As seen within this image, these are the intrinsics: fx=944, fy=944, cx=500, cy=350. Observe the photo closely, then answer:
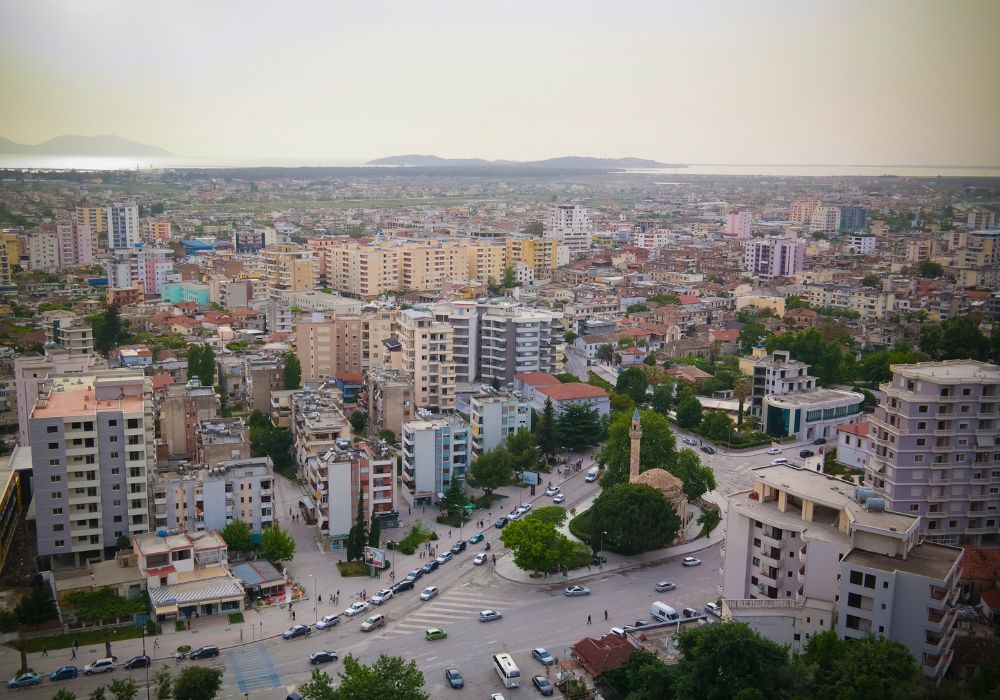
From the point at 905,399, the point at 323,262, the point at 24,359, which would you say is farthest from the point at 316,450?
the point at 323,262

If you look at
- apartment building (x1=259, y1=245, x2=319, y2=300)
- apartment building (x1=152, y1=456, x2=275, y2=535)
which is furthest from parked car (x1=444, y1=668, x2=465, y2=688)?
apartment building (x1=259, y1=245, x2=319, y2=300)

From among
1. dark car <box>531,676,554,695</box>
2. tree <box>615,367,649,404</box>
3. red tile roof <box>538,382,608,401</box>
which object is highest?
red tile roof <box>538,382,608,401</box>

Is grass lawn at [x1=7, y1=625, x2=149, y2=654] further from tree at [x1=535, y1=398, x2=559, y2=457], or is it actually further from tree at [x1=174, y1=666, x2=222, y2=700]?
tree at [x1=535, y1=398, x2=559, y2=457]

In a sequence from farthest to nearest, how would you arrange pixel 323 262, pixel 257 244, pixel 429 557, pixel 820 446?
pixel 257 244 → pixel 323 262 → pixel 820 446 → pixel 429 557

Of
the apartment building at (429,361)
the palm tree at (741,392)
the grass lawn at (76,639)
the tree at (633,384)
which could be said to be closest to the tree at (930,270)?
the palm tree at (741,392)

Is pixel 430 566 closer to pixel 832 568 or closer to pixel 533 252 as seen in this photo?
pixel 832 568

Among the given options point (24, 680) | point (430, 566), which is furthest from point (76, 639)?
point (430, 566)

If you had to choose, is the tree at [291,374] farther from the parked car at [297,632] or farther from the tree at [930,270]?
the tree at [930,270]

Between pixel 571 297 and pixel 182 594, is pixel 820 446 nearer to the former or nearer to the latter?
pixel 182 594
